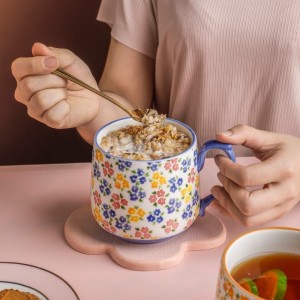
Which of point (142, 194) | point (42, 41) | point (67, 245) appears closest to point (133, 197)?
point (142, 194)

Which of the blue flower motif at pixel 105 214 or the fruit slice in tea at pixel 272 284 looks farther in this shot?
the blue flower motif at pixel 105 214

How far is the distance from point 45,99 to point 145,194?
0.61ft

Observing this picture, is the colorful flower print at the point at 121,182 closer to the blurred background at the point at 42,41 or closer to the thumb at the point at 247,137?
the thumb at the point at 247,137

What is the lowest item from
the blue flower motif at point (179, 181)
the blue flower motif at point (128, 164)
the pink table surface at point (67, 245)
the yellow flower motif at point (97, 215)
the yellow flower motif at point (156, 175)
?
the pink table surface at point (67, 245)

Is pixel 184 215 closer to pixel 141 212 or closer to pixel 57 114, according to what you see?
pixel 141 212

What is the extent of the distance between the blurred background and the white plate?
2.00 feet

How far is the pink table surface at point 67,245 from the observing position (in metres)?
0.63

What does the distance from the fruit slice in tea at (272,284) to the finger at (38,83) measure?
0.36 metres

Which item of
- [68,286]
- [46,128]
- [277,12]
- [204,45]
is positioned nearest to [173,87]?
[204,45]

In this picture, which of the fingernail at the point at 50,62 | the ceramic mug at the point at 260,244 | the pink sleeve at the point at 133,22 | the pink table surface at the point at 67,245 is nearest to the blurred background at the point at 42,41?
the pink sleeve at the point at 133,22

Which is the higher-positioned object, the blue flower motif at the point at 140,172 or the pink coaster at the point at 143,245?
the blue flower motif at the point at 140,172

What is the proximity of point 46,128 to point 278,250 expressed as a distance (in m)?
0.79

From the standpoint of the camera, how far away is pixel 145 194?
2.10 ft

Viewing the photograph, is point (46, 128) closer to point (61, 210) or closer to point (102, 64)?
point (102, 64)
